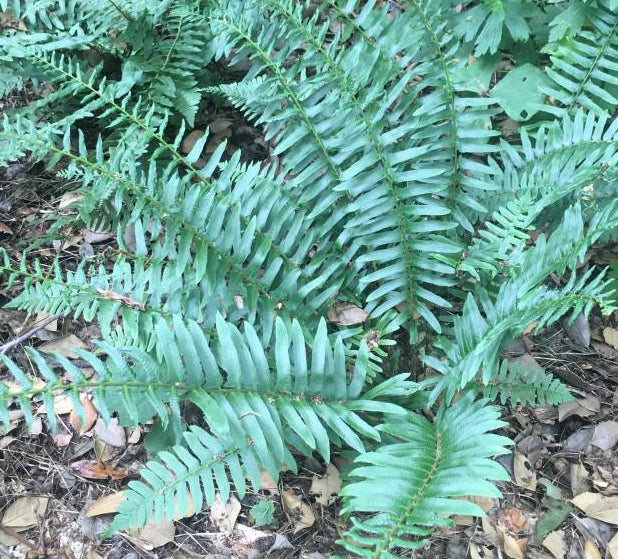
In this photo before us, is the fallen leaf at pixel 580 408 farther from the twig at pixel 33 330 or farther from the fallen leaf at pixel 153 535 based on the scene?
the twig at pixel 33 330

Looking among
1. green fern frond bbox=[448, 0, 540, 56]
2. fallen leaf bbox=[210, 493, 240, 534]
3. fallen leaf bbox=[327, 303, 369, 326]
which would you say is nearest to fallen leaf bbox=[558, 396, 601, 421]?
fallen leaf bbox=[327, 303, 369, 326]

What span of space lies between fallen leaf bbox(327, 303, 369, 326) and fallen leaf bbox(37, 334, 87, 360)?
1255 millimetres

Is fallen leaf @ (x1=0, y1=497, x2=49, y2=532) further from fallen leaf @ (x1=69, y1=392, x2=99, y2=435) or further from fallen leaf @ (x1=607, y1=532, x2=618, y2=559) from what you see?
fallen leaf @ (x1=607, y1=532, x2=618, y2=559)

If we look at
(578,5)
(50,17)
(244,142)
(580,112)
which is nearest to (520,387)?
(580,112)

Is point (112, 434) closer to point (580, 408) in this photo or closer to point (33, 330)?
point (33, 330)

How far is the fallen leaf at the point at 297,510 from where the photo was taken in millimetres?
2254

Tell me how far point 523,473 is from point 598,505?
0.28 metres

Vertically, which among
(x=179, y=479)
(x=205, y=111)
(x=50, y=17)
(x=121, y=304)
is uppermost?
(x=50, y=17)

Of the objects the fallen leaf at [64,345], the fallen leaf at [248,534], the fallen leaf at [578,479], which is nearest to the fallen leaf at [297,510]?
the fallen leaf at [248,534]

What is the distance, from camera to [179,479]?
1.73m

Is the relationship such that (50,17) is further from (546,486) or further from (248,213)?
(546,486)

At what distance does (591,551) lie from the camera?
6.98 feet

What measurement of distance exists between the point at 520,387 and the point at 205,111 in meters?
2.50

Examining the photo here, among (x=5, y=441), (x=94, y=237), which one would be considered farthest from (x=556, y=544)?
(x=94, y=237)
